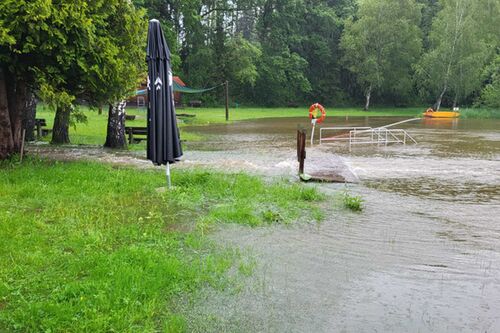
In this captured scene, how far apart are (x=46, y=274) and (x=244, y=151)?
38.5 feet

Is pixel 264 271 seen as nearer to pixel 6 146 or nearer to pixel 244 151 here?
pixel 6 146

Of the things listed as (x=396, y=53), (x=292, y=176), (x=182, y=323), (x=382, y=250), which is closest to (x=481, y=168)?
(x=292, y=176)

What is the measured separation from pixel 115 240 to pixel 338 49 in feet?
183

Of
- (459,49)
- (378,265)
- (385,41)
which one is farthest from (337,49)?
(378,265)

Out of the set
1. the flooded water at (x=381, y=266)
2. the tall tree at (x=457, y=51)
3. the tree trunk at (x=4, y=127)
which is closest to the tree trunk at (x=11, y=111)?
the tree trunk at (x=4, y=127)

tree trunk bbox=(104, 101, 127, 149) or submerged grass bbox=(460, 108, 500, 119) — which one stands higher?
tree trunk bbox=(104, 101, 127, 149)

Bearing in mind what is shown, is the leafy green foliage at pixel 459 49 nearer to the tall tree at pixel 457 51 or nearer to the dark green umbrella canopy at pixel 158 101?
the tall tree at pixel 457 51

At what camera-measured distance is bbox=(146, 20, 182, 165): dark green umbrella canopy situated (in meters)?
8.15

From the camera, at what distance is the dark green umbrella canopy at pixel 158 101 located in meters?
8.15

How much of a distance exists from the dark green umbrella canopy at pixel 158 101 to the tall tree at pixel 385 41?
44831 mm

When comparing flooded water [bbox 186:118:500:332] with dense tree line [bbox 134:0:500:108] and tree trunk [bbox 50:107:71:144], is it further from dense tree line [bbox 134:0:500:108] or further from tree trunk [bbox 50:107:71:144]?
dense tree line [bbox 134:0:500:108]

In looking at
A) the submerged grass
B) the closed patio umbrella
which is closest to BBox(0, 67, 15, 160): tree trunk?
the closed patio umbrella

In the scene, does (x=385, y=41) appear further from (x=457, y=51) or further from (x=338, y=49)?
(x=338, y=49)

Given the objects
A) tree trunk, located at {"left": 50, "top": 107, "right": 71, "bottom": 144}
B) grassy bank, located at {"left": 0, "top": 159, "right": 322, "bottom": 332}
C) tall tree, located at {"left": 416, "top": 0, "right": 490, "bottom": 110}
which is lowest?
grassy bank, located at {"left": 0, "top": 159, "right": 322, "bottom": 332}
